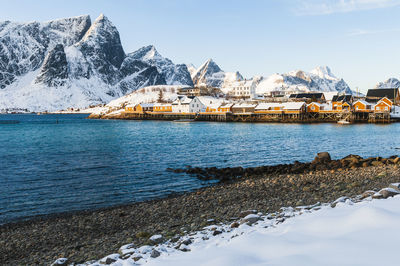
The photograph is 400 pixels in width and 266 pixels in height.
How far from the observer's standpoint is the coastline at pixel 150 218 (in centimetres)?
1020

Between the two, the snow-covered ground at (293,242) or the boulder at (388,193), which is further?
the boulder at (388,193)

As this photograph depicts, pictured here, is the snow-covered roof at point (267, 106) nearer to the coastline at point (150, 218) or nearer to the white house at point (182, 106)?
the white house at point (182, 106)

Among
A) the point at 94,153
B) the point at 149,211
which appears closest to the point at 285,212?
the point at 149,211

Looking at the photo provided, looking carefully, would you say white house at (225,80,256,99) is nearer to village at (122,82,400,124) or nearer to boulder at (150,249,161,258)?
village at (122,82,400,124)

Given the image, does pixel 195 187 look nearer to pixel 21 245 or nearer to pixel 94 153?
pixel 21 245

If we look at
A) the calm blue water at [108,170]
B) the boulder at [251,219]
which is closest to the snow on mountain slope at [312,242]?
the boulder at [251,219]

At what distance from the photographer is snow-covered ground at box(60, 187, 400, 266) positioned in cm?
595

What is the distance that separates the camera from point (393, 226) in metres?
6.95

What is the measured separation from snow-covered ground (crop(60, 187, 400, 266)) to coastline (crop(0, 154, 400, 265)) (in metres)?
1.46

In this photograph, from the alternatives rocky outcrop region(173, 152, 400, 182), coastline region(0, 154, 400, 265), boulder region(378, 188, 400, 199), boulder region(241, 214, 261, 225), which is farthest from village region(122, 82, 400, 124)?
boulder region(241, 214, 261, 225)

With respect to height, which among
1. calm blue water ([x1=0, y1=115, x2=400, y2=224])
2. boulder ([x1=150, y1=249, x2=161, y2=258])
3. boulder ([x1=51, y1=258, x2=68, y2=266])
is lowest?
calm blue water ([x1=0, y1=115, x2=400, y2=224])

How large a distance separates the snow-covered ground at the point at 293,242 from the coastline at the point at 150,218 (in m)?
1.46

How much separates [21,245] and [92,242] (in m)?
2.99

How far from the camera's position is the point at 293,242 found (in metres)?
6.98
